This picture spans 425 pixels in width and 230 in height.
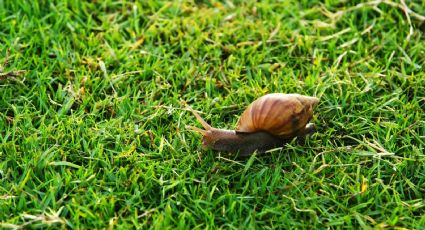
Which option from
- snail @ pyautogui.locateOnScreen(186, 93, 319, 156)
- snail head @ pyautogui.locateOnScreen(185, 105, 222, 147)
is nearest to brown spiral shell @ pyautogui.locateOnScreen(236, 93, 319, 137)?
snail @ pyautogui.locateOnScreen(186, 93, 319, 156)

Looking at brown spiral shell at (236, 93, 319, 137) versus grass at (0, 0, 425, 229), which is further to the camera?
brown spiral shell at (236, 93, 319, 137)

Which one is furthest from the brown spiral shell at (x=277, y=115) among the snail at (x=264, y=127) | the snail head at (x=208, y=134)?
the snail head at (x=208, y=134)

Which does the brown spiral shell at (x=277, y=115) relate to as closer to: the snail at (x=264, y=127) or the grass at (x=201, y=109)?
the snail at (x=264, y=127)

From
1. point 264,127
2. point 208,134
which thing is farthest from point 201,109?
point 264,127

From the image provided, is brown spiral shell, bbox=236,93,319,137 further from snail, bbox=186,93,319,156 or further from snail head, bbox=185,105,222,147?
snail head, bbox=185,105,222,147

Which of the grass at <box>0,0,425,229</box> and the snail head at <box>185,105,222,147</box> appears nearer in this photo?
the grass at <box>0,0,425,229</box>

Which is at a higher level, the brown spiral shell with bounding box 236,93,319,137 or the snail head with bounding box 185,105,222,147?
the brown spiral shell with bounding box 236,93,319,137

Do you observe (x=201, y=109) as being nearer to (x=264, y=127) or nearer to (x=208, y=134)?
(x=208, y=134)
